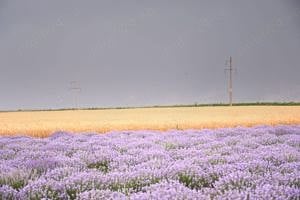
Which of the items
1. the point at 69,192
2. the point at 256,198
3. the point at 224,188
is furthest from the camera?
the point at 69,192

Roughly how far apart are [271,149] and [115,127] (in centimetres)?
1151

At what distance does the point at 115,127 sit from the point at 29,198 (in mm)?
14512

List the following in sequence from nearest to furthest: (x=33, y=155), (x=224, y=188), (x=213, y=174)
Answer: (x=224, y=188) → (x=213, y=174) → (x=33, y=155)

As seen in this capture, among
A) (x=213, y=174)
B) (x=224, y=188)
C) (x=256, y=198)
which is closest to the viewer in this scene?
(x=256, y=198)

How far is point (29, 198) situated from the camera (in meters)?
5.61

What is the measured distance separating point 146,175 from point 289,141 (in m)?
5.19

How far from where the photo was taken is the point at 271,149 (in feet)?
30.0

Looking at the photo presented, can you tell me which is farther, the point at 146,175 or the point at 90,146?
the point at 90,146

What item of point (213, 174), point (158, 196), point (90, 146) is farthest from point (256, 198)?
point (90, 146)

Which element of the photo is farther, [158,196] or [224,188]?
[224,188]

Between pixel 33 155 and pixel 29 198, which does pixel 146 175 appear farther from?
pixel 33 155

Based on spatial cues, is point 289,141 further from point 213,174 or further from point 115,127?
point 115,127

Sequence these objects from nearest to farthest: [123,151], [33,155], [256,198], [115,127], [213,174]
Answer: [256,198] < [213,174] < [33,155] < [123,151] < [115,127]

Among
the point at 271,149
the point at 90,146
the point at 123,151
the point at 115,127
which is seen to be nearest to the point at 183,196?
the point at 271,149
